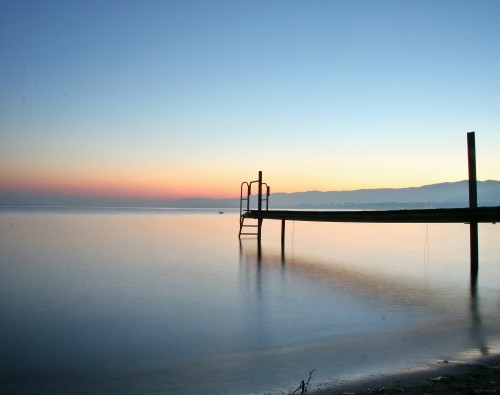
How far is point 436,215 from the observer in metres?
12.2

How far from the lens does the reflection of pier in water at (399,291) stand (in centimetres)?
666

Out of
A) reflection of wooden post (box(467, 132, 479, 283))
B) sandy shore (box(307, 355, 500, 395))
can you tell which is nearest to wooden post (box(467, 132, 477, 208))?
reflection of wooden post (box(467, 132, 479, 283))

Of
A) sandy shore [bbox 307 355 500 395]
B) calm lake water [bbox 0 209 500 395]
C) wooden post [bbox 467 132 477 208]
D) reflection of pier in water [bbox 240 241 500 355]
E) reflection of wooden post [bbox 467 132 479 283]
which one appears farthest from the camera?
wooden post [bbox 467 132 477 208]

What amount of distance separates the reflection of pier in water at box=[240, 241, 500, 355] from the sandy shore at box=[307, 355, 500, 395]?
1027mm

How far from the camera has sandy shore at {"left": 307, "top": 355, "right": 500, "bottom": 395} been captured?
3.73 m

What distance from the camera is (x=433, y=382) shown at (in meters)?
3.98

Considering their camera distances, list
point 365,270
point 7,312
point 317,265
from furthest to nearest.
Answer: point 317,265
point 365,270
point 7,312

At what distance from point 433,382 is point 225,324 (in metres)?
3.76

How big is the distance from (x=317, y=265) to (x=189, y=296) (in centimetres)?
705

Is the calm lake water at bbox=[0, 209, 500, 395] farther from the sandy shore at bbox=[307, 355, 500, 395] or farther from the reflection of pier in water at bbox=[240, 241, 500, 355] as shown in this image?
the sandy shore at bbox=[307, 355, 500, 395]

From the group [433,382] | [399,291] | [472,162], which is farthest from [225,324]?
[472,162]

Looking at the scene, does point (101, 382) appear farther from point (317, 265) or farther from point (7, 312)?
point (317, 265)

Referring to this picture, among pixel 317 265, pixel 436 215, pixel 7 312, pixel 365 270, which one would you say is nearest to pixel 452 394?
pixel 7 312

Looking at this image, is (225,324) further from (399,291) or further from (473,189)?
(473,189)
